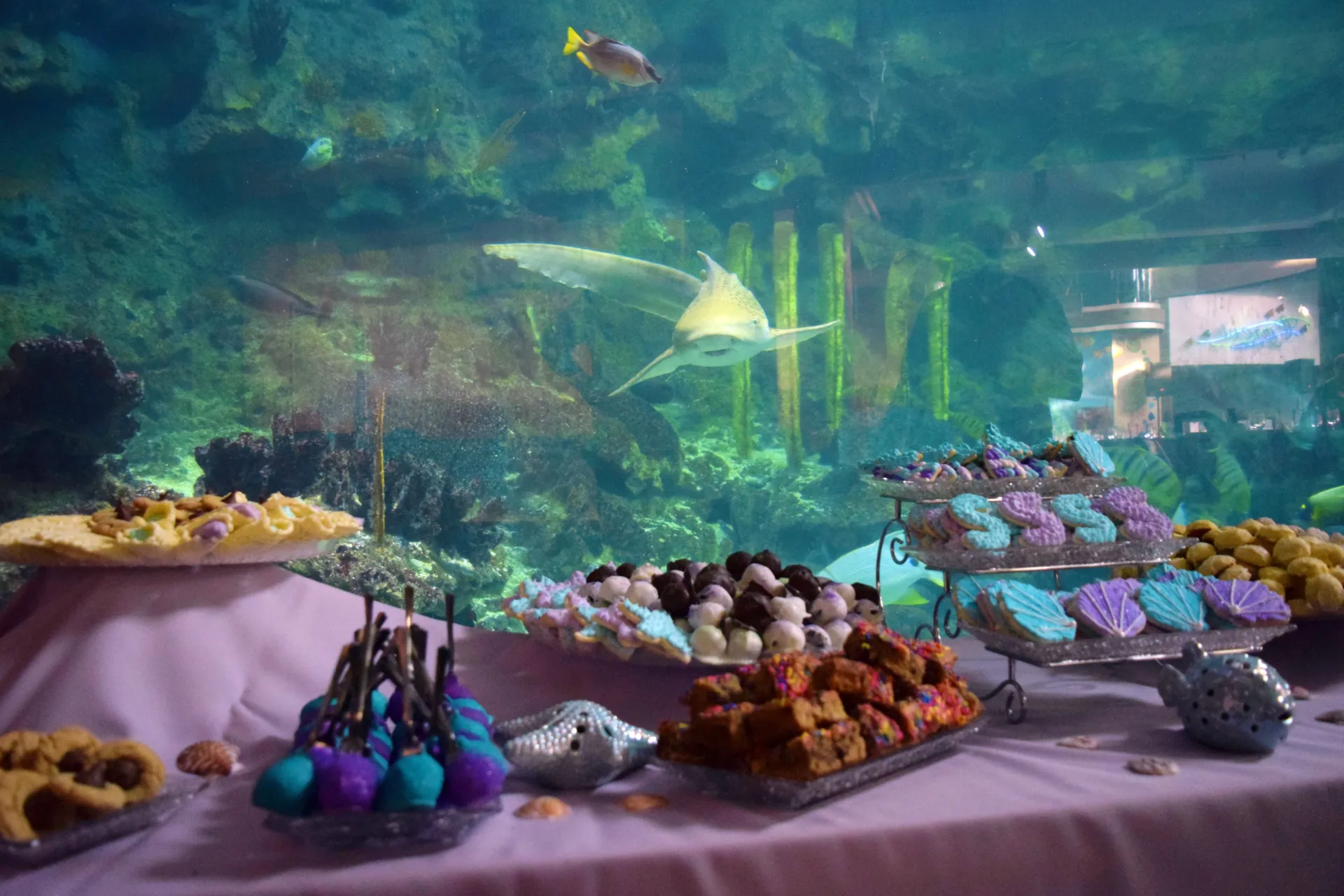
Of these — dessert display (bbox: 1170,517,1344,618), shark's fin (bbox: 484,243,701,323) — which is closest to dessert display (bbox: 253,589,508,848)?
dessert display (bbox: 1170,517,1344,618)

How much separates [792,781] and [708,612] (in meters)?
0.44

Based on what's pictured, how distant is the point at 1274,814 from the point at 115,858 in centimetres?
122

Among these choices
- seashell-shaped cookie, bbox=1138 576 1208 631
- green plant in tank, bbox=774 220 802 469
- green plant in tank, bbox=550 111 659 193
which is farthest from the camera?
green plant in tank, bbox=550 111 659 193

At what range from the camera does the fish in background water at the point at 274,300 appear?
761 cm

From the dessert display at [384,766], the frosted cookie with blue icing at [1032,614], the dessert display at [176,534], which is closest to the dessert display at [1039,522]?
the frosted cookie with blue icing at [1032,614]

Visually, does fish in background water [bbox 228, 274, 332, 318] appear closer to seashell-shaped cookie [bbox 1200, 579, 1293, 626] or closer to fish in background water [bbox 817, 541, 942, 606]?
fish in background water [bbox 817, 541, 942, 606]

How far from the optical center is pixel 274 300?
25.3 feet

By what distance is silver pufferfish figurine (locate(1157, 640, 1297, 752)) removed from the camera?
0.92 meters

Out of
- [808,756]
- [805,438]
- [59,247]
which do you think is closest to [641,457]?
[805,438]

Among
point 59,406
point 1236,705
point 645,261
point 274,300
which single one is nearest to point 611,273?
point 645,261

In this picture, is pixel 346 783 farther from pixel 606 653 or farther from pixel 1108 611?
pixel 1108 611

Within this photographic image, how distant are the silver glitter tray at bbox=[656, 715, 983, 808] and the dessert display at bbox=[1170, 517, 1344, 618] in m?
0.85

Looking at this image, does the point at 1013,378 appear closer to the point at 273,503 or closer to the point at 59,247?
the point at 273,503

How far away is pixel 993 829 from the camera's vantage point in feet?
2.47
